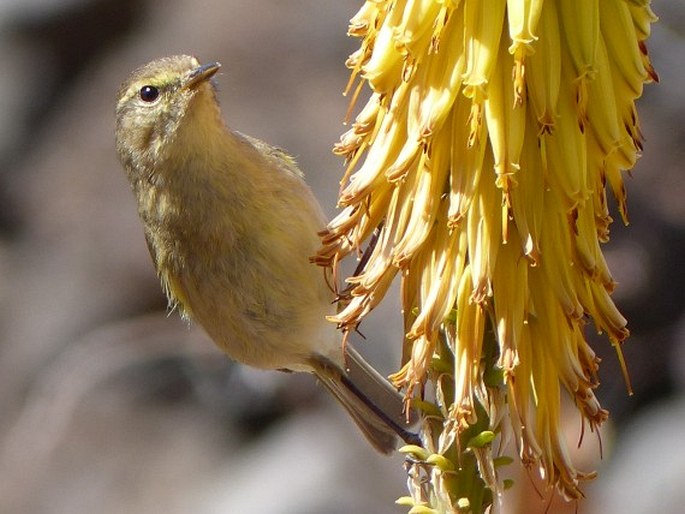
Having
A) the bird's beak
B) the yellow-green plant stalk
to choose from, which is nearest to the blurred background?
the bird's beak

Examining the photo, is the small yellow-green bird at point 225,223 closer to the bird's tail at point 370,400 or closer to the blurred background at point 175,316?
the bird's tail at point 370,400

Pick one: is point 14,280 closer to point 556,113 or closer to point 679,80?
point 679,80

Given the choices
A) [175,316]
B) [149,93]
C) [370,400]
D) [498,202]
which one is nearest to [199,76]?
[149,93]

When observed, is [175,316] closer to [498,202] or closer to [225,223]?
[225,223]

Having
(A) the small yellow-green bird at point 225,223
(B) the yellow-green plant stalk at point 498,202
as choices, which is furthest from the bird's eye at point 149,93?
(B) the yellow-green plant stalk at point 498,202

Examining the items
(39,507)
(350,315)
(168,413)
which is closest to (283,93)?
(168,413)
